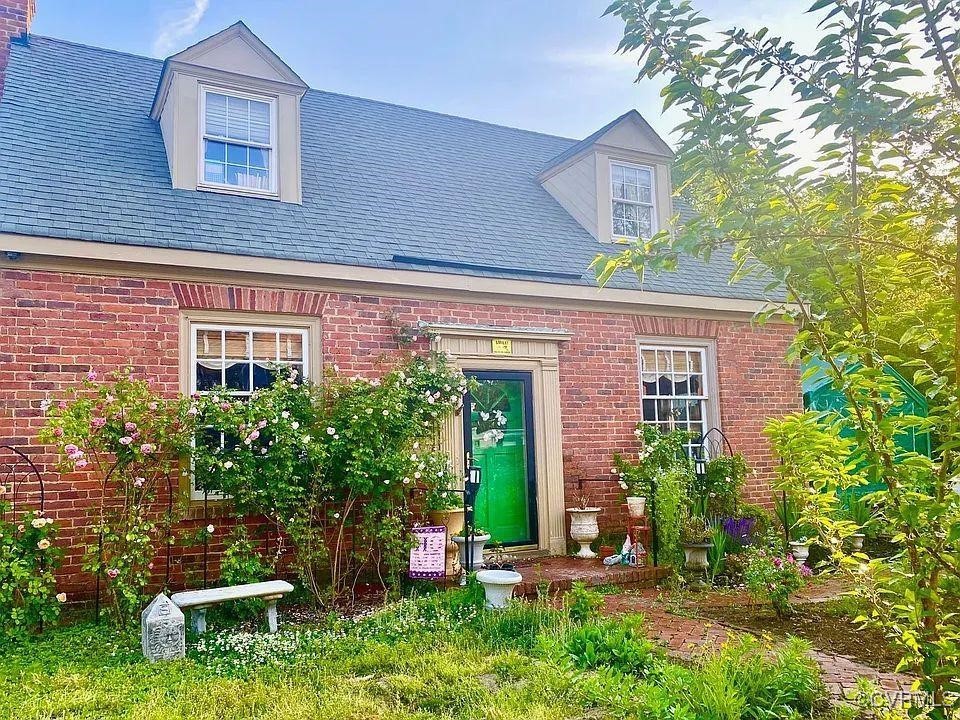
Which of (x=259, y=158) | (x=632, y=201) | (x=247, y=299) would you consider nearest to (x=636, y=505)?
(x=632, y=201)

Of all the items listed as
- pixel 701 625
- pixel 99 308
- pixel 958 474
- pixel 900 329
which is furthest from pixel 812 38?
pixel 99 308

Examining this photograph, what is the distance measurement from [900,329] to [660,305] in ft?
23.2

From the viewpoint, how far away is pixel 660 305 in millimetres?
10156

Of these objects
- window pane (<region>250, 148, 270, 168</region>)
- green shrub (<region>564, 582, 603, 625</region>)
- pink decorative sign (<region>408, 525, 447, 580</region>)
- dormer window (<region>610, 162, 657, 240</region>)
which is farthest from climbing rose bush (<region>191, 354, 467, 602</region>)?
dormer window (<region>610, 162, 657, 240</region>)

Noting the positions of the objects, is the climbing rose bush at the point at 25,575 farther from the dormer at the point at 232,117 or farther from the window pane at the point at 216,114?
the window pane at the point at 216,114

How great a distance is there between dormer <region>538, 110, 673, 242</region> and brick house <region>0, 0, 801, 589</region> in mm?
39

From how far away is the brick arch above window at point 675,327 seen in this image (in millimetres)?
10133

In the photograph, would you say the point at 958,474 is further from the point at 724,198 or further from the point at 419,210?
the point at 419,210

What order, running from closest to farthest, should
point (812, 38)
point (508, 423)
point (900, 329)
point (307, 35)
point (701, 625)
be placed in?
point (812, 38), point (900, 329), point (701, 625), point (508, 423), point (307, 35)

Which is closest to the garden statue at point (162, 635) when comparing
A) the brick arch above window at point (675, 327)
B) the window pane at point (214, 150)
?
the window pane at point (214, 150)

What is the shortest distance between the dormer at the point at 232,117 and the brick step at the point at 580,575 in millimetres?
5093

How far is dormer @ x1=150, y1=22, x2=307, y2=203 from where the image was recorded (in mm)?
8352

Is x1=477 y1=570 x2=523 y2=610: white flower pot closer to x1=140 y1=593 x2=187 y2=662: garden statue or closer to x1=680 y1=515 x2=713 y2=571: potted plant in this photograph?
x1=140 y1=593 x2=187 y2=662: garden statue

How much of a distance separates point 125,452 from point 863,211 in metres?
5.73
